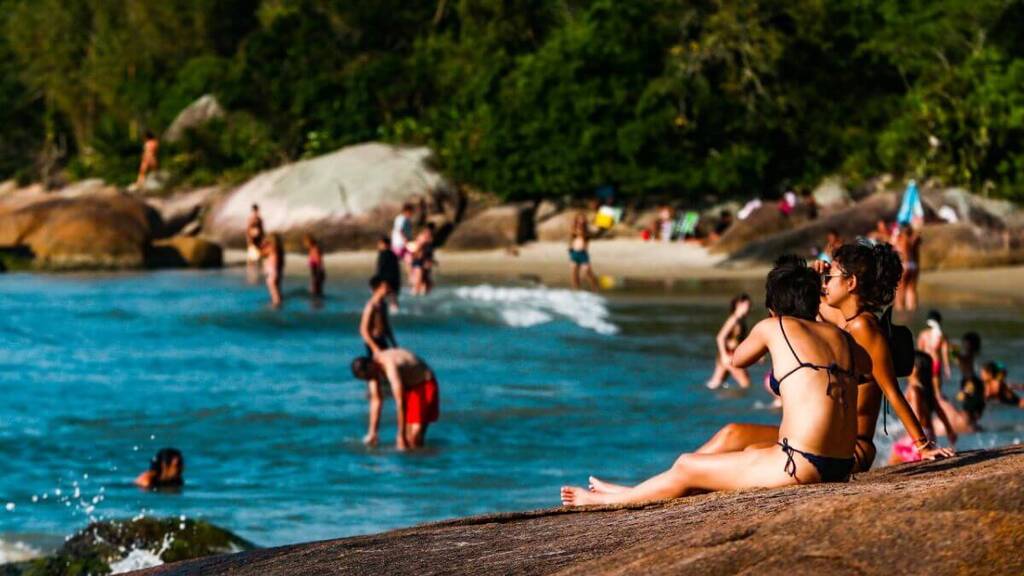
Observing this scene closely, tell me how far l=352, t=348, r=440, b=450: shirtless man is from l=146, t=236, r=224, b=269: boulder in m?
24.0

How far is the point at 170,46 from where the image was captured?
176 ft

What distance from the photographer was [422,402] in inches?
551

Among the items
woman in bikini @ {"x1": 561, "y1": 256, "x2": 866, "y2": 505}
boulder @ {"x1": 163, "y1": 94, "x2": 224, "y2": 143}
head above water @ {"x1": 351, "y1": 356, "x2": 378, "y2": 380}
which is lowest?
head above water @ {"x1": 351, "y1": 356, "x2": 378, "y2": 380}

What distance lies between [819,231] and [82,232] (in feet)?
53.0

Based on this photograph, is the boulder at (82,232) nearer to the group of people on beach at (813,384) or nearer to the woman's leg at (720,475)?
the group of people on beach at (813,384)

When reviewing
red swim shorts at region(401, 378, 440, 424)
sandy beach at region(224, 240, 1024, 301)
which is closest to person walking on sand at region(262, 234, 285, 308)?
sandy beach at region(224, 240, 1024, 301)

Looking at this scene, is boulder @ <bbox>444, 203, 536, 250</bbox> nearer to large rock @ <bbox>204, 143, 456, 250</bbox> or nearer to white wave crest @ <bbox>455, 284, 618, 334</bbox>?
large rock @ <bbox>204, 143, 456, 250</bbox>

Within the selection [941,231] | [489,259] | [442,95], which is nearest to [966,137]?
[941,231]

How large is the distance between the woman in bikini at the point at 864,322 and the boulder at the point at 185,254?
3219cm

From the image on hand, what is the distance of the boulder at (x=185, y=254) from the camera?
38.0 meters

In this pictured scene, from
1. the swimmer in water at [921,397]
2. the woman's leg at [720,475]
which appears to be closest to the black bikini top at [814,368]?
the woman's leg at [720,475]

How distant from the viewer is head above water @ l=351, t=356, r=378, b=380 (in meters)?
13.5

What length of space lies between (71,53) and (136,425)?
4212cm

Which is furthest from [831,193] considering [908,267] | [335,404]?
[335,404]
